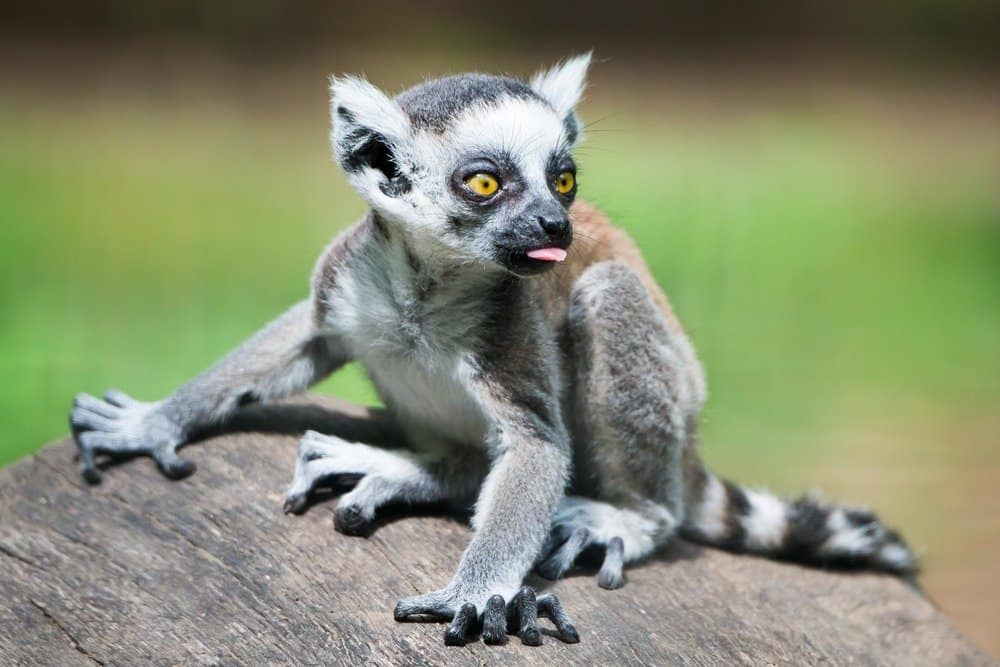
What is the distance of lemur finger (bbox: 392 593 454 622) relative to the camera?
2.54m

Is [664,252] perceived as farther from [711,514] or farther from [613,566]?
[613,566]

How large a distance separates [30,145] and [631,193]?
428 centimetres

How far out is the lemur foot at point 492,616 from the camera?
8.20ft

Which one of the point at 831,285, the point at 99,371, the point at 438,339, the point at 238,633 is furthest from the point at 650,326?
the point at 831,285

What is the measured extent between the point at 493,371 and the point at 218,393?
2.90 ft

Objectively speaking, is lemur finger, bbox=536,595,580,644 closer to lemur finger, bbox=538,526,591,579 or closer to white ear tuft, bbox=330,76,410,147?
lemur finger, bbox=538,526,591,579

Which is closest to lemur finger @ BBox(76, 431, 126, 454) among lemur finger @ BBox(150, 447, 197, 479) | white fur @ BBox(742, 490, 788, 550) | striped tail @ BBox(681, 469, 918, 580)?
lemur finger @ BBox(150, 447, 197, 479)

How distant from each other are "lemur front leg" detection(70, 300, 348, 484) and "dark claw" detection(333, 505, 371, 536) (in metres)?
0.51

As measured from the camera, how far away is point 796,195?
873cm

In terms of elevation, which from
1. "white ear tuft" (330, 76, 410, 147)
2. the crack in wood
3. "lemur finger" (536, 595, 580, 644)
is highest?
"white ear tuft" (330, 76, 410, 147)

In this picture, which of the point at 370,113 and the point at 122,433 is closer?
the point at 370,113

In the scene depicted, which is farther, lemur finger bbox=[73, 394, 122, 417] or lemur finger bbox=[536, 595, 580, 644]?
lemur finger bbox=[73, 394, 122, 417]

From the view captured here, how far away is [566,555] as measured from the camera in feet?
9.75

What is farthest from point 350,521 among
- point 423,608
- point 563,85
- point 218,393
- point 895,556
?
point 895,556
